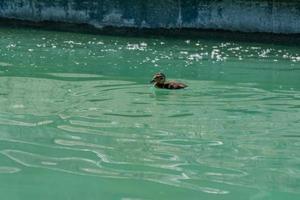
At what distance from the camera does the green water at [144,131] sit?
564cm

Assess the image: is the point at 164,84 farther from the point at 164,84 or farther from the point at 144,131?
the point at 144,131

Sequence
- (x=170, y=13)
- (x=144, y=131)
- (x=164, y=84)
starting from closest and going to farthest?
(x=144, y=131) < (x=164, y=84) < (x=170, y=13)

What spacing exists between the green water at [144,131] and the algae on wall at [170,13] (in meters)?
6.77

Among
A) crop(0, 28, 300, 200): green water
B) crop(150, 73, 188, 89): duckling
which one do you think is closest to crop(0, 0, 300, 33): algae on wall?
crop(0, 28, 300, 200): green water

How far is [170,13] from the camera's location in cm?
2089

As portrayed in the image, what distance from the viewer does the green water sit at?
18.5 ft

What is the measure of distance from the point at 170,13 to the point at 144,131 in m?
13.8

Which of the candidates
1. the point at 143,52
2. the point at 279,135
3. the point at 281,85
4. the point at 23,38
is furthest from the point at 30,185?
the point at 23,38

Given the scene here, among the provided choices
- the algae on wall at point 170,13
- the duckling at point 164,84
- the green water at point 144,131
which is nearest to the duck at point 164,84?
the duckling at point 164,84

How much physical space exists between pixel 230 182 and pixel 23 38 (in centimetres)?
1273

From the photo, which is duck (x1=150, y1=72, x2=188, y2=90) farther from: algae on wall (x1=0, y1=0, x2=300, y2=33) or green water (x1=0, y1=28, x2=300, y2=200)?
algae on wall (x1=0, y1=0, x2=300, y2=33)

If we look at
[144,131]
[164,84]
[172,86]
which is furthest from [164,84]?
[144,131]

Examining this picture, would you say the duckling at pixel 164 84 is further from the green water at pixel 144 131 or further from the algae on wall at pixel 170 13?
the algae on wall at pixel 170 13

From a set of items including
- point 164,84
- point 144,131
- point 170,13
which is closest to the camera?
point 144,131
